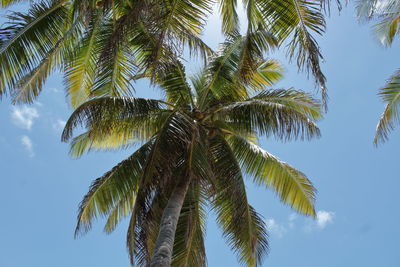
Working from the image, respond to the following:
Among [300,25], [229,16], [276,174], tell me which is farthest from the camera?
[276,174]

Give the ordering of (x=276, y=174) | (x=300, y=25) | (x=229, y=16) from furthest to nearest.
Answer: (x=276, y=174)
(x=229, y=16)
(x=300, y=25)

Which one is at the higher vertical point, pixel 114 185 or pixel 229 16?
pixel 229 16

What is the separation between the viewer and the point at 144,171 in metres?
9.25

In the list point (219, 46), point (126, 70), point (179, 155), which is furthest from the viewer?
point (219, 46)

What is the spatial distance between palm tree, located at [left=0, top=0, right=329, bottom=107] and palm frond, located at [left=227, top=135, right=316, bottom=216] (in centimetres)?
247

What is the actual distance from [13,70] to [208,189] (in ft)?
15.6

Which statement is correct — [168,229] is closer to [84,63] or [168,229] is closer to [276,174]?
[276,174]

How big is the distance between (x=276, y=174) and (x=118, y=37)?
17.5 ft

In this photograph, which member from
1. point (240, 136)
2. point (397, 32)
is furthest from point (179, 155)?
point (397, 32)

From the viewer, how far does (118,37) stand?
27.5 ft

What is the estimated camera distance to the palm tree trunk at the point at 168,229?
7.99 meters

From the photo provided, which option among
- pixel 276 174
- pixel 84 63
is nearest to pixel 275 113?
pixel 276 174

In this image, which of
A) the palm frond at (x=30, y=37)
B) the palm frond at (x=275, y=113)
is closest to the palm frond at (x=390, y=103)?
the palm frond at (x=275, y=113)

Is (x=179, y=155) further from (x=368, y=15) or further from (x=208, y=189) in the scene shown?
(x=368, y=15)
